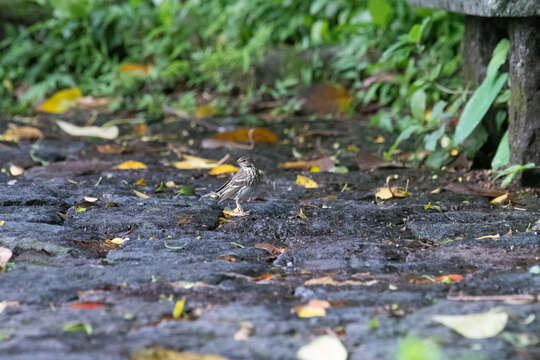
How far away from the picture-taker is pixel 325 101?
7.62m

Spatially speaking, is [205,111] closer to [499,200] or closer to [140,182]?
[140,182]

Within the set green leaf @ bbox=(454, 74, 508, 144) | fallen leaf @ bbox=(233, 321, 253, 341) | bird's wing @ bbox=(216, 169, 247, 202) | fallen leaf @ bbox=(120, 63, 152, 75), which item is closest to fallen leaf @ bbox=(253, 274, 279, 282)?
fallen leaf @ bbox=(233, 321, 253, 341)

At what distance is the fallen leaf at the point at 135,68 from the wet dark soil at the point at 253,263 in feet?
12.9

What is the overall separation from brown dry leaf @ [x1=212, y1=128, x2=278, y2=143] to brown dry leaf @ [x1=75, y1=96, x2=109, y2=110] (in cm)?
260

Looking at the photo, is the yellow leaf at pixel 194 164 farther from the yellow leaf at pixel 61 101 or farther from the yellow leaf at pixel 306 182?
the yellow leaf at pixel 61 101

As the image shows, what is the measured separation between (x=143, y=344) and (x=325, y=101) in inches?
230

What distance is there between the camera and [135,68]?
29.0ft

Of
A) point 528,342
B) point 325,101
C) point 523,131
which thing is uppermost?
point 325,101

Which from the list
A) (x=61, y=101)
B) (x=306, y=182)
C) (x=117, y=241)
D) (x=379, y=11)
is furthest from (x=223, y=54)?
(x=117, y=241)

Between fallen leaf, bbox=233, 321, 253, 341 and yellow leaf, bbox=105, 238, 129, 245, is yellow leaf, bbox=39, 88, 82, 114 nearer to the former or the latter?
yellow leaf, bbox=105, 238, 129, 245

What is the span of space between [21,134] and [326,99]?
3.08 m

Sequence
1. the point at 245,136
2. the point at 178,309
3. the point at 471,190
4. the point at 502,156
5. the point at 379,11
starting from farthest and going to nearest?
the point at 379,11
the point at 245,136
the point at 502,156
the point at 471,190
the point at 178,309

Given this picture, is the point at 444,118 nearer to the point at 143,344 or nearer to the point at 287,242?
the point at 287,242

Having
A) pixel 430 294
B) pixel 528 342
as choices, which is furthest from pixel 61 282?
pixel 528 342
